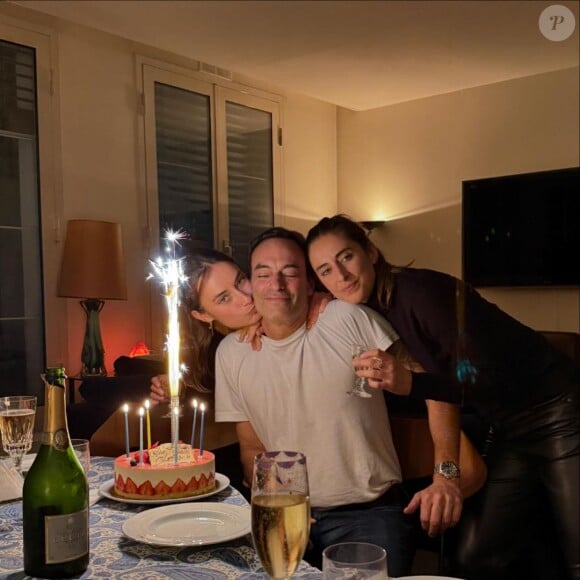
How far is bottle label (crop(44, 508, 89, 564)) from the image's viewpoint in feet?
1.84

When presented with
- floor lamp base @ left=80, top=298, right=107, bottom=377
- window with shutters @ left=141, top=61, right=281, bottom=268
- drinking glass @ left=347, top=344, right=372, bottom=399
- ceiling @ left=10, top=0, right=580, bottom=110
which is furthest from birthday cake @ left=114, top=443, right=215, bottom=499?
floor lamp base @ left=80, top=298, right=107, bottom=377

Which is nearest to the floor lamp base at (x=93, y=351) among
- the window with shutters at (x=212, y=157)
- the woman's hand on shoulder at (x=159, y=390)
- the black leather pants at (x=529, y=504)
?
the window with shutters at (x=212, y=157)

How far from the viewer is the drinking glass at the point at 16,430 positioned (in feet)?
2.60

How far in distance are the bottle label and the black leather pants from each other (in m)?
0.49

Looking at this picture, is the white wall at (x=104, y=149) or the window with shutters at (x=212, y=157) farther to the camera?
the white wall at (x=104, y=149)

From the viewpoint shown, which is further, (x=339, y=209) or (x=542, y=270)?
(x=339, y=209)

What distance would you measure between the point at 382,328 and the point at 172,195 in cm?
62

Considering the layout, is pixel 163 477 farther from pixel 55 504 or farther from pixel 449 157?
pixel 449 157

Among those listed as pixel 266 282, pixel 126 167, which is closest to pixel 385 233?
pixel 266 282

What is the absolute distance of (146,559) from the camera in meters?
0.61

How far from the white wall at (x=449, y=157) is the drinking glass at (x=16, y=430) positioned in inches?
18.5

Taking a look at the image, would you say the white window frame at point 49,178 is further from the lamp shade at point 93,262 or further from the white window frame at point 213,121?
the white window frame at point 213,121

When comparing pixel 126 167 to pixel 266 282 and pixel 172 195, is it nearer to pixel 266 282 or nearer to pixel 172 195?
pixel 172 195

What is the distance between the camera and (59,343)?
1.71 meters
